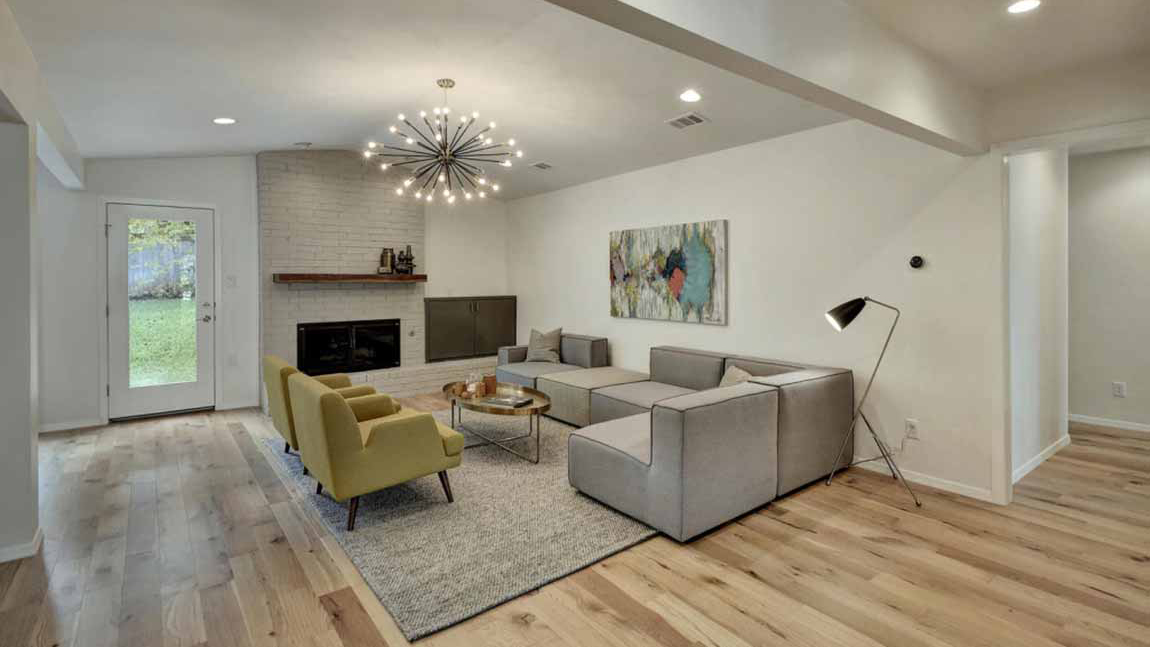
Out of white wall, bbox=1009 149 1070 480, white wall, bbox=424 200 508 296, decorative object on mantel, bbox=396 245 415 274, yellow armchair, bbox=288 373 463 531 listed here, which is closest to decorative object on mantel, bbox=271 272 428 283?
decorative object on mantel, bbox=396 245 415 274

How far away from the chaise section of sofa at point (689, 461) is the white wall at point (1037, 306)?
195 cm

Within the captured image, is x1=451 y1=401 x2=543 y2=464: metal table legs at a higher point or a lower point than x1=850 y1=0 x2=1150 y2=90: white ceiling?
lower

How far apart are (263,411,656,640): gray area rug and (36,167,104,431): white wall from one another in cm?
274

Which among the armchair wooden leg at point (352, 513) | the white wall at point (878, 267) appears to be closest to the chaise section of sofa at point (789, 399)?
the white wall at point (878, 267)

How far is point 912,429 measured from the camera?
12.6 ft

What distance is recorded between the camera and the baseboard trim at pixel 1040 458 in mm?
3926

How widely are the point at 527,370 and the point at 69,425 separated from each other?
4372 millimetres

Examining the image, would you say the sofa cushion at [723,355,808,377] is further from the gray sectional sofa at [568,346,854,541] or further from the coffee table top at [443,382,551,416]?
the coffee table top at [443,382,551,416]

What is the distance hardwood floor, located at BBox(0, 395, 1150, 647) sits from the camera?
2.19m

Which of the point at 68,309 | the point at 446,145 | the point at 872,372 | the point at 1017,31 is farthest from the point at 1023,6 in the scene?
the point at 68,309

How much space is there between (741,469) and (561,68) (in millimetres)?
2700

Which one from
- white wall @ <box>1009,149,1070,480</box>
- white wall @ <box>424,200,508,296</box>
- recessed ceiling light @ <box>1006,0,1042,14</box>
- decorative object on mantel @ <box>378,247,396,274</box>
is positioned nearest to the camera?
recessed ceiling light @ <box>1006,0,1042,14</box>

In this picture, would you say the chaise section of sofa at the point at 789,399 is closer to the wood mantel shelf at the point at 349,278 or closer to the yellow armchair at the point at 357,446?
the yellow armchair at the point at 357,446

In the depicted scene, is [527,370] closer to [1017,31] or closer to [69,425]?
[69,425]
